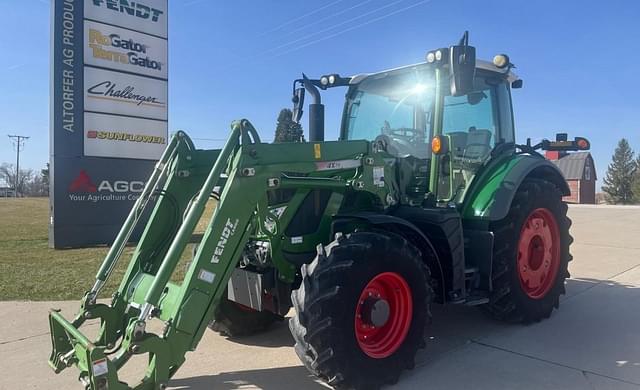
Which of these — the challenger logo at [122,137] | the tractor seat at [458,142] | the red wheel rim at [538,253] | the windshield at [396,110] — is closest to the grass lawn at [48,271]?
the windshield at [396,110]

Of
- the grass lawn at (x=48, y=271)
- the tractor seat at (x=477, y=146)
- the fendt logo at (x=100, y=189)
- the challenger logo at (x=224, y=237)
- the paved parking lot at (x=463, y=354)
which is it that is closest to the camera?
the challenger logo at (x=224, y=237)

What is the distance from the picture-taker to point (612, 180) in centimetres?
6950

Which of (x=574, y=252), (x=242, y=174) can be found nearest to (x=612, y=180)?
(x=574, y=252)

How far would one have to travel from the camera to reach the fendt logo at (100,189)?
39.4ft

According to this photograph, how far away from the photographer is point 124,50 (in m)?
12.6

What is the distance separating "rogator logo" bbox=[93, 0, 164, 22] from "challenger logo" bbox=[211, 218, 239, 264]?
36.2ft

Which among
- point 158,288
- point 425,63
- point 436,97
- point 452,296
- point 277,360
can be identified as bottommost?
point 277,360

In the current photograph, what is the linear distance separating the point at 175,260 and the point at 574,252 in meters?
9.48

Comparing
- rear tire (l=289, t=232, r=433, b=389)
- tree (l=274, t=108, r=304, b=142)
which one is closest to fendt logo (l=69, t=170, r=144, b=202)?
tree (l=274, t=108, r=304, b=142)

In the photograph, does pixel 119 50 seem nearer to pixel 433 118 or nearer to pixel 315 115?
pixel 315 115

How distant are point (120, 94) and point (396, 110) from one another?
→ 9.46 m

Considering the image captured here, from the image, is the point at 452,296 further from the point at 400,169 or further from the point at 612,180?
the point at 612,180

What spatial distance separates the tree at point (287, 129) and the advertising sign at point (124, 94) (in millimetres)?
8354

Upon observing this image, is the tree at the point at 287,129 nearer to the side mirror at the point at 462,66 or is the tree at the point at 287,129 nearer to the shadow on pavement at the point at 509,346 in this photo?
the side mirror at the point at 462,66
